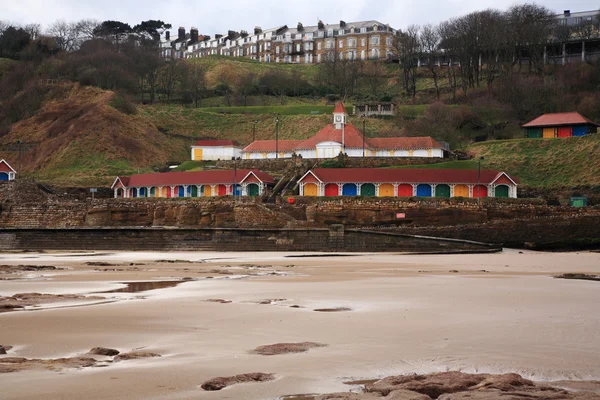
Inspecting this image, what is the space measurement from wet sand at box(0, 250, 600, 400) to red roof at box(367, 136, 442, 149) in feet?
157

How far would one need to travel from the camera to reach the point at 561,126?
6956cm

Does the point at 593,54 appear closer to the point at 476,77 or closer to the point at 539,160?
the point at 476,77

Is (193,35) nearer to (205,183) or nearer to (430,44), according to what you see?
(430,44)

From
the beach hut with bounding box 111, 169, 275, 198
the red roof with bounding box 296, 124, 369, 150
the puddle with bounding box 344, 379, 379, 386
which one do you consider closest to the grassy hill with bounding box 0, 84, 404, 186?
the beach hut with bounding box 111, 169, 275, 198

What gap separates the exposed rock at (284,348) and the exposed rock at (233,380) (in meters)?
1.24

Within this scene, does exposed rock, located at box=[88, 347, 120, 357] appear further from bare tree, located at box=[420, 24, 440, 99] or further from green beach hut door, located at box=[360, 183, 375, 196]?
bare tree, located at box=[420, 24, 440, 99]

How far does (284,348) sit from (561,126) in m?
64.9

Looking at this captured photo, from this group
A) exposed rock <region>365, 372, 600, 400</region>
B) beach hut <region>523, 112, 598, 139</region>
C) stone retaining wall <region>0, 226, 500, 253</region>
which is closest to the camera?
exposed rock <region>365, 372, 600, 400</region>

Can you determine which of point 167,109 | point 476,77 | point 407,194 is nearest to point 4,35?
point 167,109

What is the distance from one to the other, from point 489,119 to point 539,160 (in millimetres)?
20243

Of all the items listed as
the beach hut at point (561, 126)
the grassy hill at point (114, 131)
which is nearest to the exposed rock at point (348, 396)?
the grassy hill at point (114, 131)

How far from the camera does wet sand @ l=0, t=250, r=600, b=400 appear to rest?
8.11 m

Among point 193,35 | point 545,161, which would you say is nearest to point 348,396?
point 545,161

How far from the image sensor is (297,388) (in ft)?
25.6
